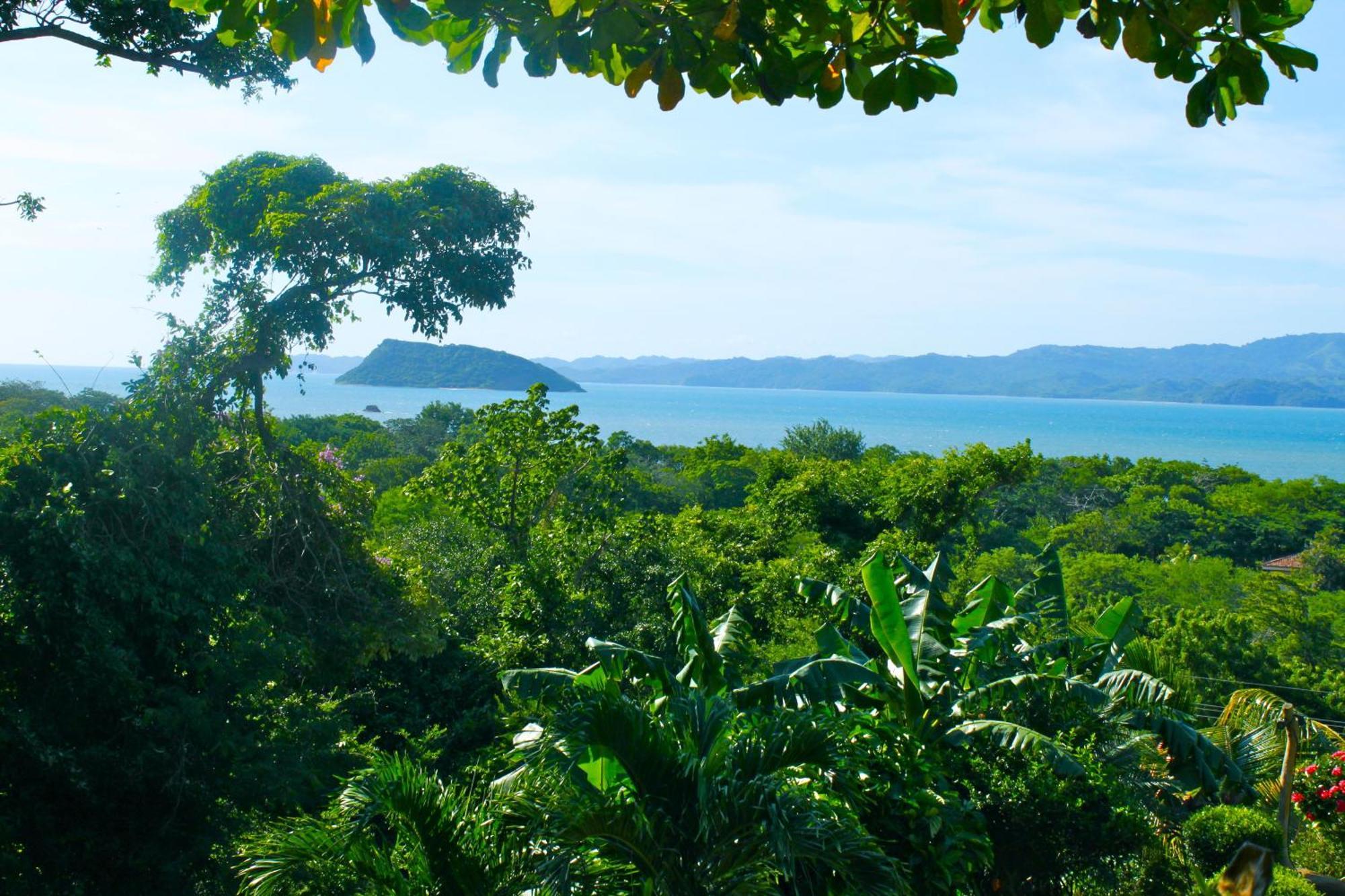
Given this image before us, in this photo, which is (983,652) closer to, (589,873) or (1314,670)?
(589,873)

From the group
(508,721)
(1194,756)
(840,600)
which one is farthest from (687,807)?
(1194,756)

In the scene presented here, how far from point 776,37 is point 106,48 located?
241 inches

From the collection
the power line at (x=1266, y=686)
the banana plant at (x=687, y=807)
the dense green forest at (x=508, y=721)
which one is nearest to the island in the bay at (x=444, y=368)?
the power line at (x=1266, y=686)

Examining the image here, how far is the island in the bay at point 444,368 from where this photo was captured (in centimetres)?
12288

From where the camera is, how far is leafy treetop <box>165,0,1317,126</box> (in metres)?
2.42

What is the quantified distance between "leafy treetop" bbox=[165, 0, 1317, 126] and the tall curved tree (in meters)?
7.42

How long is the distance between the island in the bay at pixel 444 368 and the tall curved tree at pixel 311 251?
345ft

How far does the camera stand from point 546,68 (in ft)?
8.43

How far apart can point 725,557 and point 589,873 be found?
42.0 feet

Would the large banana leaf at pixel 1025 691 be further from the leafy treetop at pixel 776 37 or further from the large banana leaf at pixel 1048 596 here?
the leafy treetop at pixel 776 37

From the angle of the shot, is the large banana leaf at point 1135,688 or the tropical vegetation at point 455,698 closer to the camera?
the tropical vegetation at point 455,698

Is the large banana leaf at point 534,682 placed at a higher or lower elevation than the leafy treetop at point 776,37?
lower

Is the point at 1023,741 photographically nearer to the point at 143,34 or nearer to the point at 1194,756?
the point at 1194,756

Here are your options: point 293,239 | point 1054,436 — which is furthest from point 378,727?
point 1054,436
